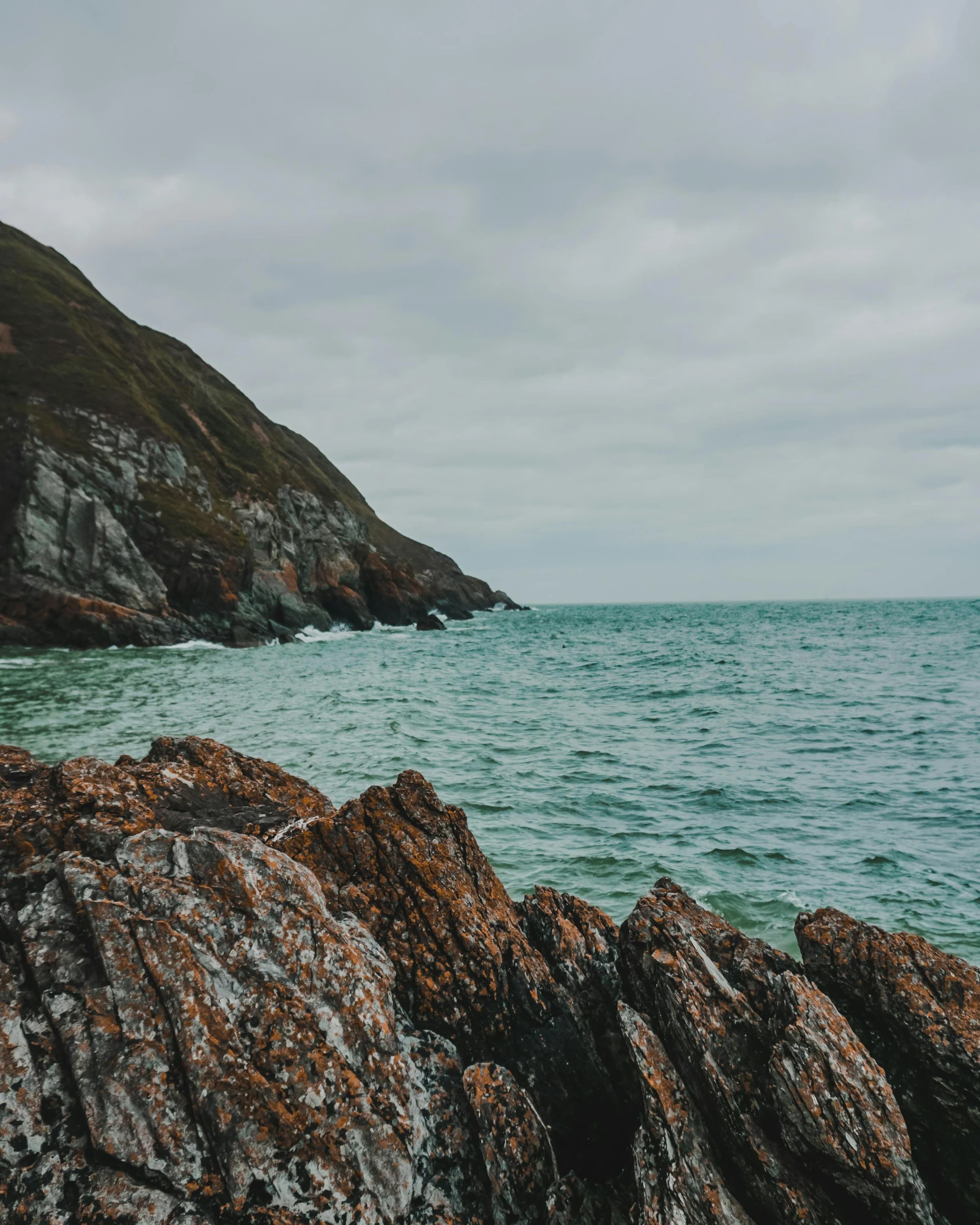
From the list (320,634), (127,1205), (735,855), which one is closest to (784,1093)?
(127,1205)

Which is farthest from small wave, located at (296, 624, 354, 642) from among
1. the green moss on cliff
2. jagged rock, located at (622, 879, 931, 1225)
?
jagged rock, located at (622, 879, 931, 1225)

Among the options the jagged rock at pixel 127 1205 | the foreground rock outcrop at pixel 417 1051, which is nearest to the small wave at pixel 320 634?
the foreground rock outcrop at pixel 417 1051

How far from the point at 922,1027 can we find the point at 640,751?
19.3 m

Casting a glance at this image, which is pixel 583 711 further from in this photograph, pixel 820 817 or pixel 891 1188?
pixel 891 1188

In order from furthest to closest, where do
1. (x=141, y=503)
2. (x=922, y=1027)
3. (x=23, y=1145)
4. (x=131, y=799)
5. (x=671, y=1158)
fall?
(x=141, y=503)
(x=131, y=799)
(x=922, y=1027)
(x=671, y=1158)
(x=23, y=1145)

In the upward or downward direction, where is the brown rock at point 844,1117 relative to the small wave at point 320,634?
upward

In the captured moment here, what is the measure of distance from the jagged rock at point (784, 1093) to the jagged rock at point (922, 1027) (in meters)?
0.63

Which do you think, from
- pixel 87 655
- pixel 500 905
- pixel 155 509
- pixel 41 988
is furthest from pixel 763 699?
pixel 155 509

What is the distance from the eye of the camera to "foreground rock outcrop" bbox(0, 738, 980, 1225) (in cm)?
515

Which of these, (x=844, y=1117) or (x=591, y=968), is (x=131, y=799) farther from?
(x=844, y=1117)

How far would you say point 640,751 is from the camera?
25469 millimetres

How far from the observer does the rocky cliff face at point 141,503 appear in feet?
217

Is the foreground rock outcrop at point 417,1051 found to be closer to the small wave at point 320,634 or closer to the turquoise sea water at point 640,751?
the turquoise sea water at point 640,751

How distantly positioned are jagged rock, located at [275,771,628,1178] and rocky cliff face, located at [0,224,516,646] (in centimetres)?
6114
